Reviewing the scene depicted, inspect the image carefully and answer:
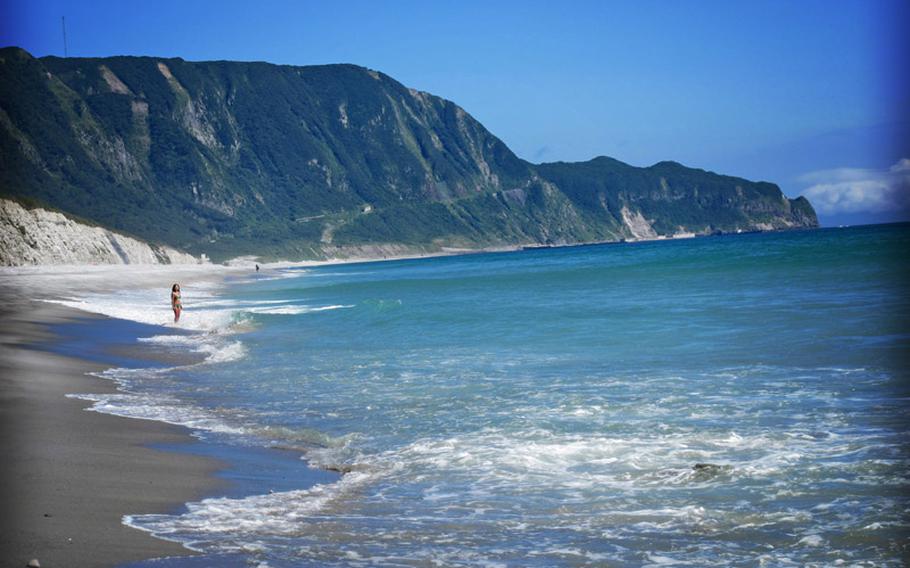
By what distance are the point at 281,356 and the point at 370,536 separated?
49.9 ft

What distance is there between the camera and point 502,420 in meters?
12.9

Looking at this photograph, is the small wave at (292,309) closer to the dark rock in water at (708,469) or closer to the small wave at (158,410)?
the small wave at (158,410)

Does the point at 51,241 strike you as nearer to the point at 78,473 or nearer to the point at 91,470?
the point at 91,470

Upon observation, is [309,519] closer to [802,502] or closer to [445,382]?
[802,502]

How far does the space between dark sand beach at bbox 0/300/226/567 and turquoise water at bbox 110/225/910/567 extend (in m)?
0.43

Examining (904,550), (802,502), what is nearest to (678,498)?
(802,502)

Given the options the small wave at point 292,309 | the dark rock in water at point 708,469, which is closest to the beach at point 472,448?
the dark rock in water at point 708,469

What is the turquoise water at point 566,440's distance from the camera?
24.0 feet

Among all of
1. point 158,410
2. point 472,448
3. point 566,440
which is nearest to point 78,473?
point 472,448

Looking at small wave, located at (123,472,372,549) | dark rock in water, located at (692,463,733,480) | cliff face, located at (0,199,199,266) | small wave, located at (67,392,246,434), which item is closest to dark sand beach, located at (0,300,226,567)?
small wave, located at (123,472,372,549)

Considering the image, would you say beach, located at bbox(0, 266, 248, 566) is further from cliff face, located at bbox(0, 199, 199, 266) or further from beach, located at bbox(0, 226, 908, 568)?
cliff face, located at bbox(0, 199, 199, 266)

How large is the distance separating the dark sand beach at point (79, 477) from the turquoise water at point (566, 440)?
1.42 ft

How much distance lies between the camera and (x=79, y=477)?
862 cm

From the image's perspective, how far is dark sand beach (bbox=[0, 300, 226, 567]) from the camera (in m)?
6.57
